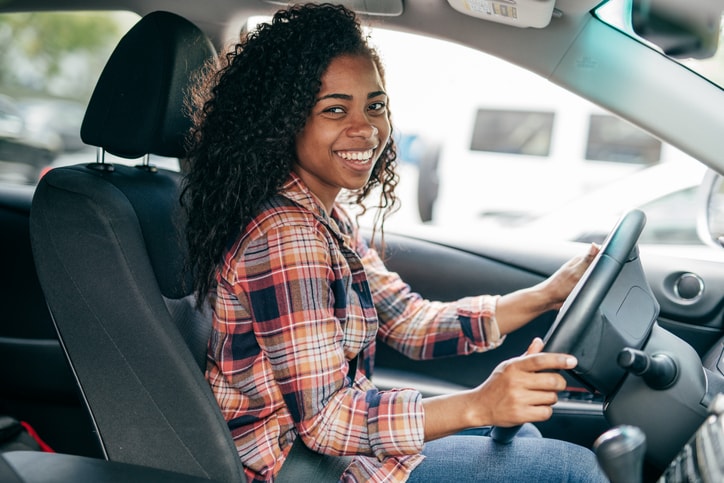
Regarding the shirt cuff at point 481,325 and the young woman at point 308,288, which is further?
the shirt cuff at point 481,325

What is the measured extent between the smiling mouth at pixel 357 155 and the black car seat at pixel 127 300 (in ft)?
1.10

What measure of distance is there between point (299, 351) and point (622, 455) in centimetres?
56

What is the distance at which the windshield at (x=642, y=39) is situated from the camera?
1521 millimetres

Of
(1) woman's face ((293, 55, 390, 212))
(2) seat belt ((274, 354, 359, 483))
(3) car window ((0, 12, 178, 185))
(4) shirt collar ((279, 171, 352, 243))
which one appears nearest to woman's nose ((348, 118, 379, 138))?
(1) woman's face ((293, 55, 390, 212))

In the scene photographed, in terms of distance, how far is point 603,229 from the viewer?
10.00ft

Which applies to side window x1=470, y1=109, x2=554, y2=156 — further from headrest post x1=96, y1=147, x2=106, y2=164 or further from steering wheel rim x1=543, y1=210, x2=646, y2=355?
headrest post x1=96, y1=147, x2=106, y2=164

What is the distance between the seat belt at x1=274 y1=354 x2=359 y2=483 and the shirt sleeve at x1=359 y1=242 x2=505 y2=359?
52cm

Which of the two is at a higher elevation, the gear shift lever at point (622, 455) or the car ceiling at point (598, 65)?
the car ceiling at point (598, 65)

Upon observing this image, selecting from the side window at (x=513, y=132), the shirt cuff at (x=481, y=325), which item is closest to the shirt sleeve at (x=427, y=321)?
the shirt cuff at (x=481, y=325)

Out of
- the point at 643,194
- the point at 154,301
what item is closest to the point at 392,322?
the point at 154,301

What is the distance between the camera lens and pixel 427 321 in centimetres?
191

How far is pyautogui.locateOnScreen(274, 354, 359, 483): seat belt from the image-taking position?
4.59 ft

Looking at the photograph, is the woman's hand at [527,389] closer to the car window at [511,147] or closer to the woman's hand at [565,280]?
the woman's hand at [565,280]

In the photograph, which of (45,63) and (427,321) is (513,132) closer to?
(45,63)
